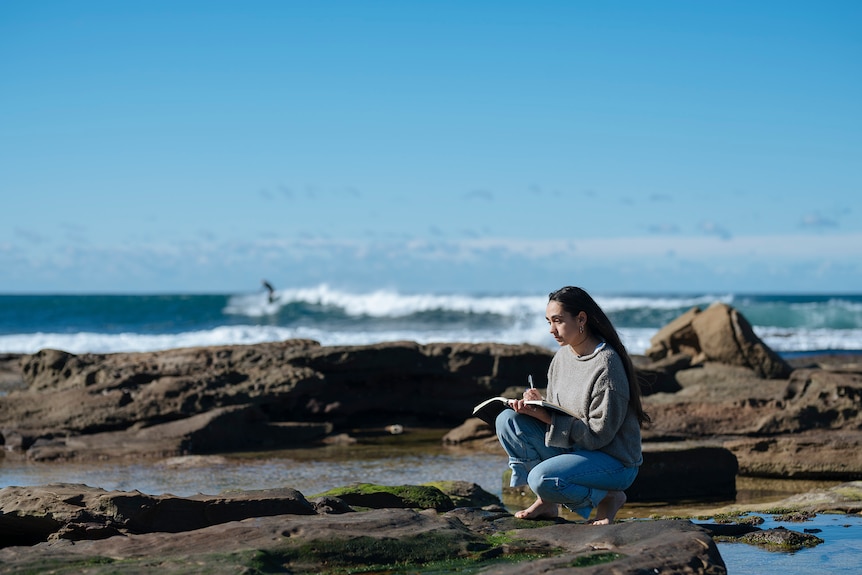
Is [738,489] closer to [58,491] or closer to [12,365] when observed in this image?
[58,491]

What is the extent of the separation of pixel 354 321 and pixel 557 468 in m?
39.2

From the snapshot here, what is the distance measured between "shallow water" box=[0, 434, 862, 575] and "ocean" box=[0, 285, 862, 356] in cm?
1779

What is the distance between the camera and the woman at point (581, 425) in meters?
5.06

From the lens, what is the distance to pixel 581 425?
16.6 ft

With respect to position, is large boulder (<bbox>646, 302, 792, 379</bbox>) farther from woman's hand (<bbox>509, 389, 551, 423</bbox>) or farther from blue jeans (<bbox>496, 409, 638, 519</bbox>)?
woman's hand (<bbox>509, 389, 551, 423</bbox>)

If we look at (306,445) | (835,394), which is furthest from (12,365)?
(835,394)

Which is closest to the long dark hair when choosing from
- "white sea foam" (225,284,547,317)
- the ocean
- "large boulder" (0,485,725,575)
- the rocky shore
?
the rocky shore

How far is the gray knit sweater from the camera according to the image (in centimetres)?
503

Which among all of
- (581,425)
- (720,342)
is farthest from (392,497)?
(720,342)

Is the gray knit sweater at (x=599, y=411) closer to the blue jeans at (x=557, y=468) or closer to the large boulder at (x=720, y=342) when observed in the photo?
the blue jeans at (x=557, y=468)

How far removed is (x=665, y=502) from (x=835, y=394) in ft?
12.9

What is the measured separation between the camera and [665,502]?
25.5 feet

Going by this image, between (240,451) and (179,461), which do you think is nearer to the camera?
(179,461)

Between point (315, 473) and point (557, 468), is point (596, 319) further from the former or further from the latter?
point (315, 473)
